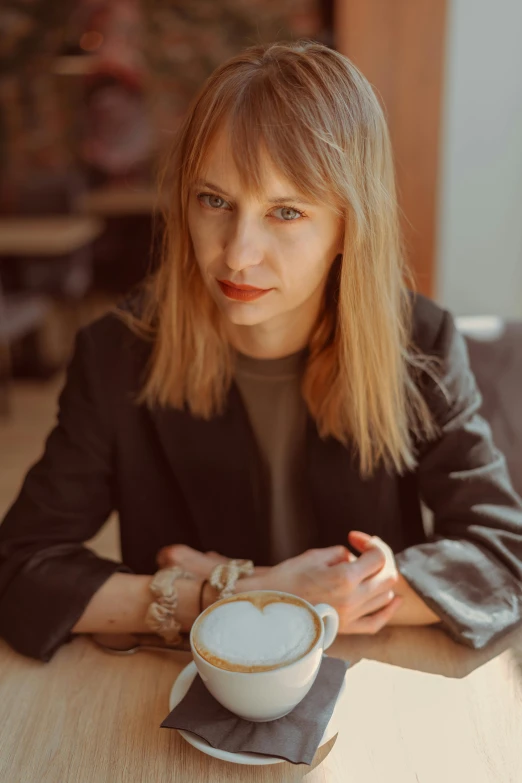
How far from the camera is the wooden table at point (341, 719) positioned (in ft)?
2.41

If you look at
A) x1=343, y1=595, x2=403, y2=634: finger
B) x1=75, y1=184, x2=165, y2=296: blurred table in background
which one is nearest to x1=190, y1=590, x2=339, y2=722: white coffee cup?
x1=343, y1=595, x2=403, y2=634: finger

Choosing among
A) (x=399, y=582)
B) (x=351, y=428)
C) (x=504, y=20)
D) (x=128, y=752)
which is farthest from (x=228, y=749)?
(x=504, y=20)

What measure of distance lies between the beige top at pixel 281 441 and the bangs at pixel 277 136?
0.34m

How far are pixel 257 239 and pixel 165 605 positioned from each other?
46 cm

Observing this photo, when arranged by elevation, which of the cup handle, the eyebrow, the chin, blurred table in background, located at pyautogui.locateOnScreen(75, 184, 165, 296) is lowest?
blurred table in background, located at pyautogui.locateOnScreen(75, 184, 165, 296)

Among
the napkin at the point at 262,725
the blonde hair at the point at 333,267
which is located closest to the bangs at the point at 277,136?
the blonde hair at the point at 333,267

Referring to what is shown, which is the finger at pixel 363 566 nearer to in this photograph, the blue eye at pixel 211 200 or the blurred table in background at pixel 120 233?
the blue eye at pixel 211 200

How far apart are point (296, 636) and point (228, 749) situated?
12cm

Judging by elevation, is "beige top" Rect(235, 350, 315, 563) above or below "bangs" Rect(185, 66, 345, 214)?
below

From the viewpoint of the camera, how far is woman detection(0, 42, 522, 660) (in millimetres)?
950

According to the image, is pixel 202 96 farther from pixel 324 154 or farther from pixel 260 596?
pixel 260 596

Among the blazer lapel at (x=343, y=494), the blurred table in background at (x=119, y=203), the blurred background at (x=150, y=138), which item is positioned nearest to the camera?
the blazer lapel at (x=343, y=494)

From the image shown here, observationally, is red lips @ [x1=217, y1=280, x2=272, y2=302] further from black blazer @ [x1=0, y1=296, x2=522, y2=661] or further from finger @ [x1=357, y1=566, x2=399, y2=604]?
finger @ [x1=357, y1=566, x2=399, y2=604]

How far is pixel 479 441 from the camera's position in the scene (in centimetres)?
113
